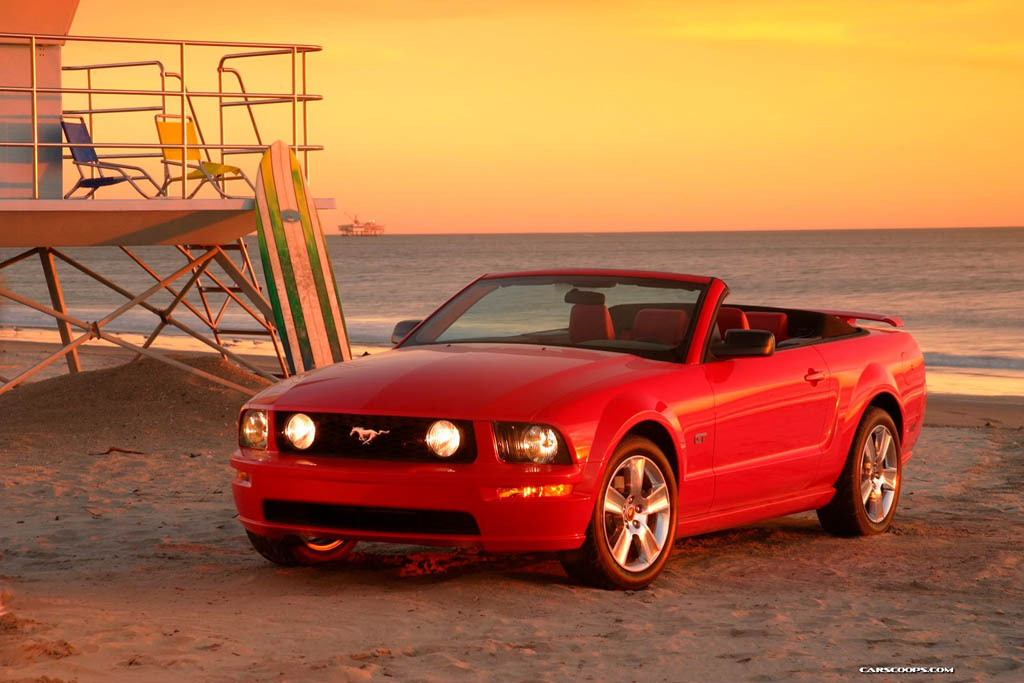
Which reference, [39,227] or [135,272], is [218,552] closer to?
[39,227]

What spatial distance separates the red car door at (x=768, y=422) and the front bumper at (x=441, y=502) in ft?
3.81

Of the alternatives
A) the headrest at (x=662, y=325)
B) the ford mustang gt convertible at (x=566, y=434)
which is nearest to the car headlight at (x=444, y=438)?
the ford mustang gt convertible at (x=566, y=434)

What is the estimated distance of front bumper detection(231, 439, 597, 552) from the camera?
6.11m

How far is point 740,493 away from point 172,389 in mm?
8244

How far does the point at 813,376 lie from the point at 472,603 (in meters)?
2.57

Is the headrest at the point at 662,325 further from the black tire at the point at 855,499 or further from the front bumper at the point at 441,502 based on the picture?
the black tire at the point at 855,499

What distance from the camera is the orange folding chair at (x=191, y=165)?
43.3 feet

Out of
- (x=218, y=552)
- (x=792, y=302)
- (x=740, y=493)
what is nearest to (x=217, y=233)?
(x=218, y=552)

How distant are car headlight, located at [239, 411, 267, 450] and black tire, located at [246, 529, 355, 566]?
47 centimetres

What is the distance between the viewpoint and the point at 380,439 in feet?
20.4

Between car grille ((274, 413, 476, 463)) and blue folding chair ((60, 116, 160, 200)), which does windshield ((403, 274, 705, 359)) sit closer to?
car grille ((274, 413, 476, 463))

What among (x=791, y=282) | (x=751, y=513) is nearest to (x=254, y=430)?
(x=751, y=513)

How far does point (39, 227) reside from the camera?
42.5 ft
